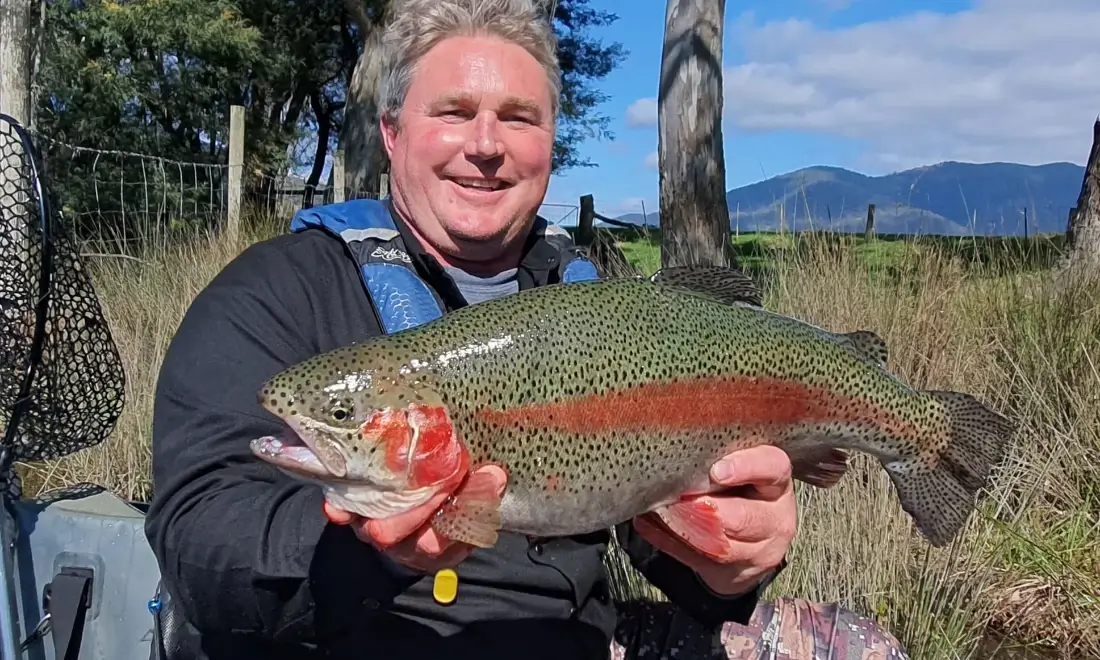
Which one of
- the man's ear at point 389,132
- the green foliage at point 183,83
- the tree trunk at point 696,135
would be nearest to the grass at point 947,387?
the tree trunk at point 696,135

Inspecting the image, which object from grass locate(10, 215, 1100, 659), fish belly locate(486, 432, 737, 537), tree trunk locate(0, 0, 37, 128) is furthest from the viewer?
tree trunk locate(0, 0, 37, 128)

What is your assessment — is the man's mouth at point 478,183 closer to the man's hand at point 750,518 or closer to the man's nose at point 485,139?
the man's nose at point 485,139

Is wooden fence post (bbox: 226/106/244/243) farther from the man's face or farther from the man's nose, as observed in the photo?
the man's nose

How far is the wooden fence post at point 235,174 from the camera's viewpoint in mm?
8970

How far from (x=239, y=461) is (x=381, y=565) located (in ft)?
1.54

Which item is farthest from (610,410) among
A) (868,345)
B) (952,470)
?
(952,470)

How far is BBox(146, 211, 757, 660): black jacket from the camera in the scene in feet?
6.70

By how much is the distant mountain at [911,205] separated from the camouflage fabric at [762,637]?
4.38 meters

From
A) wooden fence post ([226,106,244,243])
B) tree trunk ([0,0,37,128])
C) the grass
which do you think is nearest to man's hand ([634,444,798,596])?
the grass

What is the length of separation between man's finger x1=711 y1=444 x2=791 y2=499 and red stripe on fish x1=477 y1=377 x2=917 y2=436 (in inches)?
2.9

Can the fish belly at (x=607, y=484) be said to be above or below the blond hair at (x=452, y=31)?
below

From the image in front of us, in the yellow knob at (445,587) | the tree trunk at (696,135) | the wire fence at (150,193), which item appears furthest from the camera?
the wire fence at (150,193)

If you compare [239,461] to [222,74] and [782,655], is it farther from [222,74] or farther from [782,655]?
[222,74]

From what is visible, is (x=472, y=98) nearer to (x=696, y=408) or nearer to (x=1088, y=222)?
(x=696, y=408)
